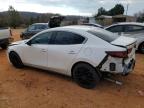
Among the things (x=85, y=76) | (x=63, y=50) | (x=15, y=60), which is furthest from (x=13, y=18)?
(x=85, y=76)

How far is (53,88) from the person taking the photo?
608cm

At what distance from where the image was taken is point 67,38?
634 cm

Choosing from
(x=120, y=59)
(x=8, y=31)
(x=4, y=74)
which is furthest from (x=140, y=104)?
(x=8, y=31)

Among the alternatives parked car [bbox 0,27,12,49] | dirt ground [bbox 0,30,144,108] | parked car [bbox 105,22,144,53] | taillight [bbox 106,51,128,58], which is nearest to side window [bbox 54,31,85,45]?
taillight [bbox 106,51,128,58]

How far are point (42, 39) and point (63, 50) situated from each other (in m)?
Result: 1.05

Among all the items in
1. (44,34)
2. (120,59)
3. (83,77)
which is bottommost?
(83,77)

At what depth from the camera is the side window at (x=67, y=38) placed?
6068 mm

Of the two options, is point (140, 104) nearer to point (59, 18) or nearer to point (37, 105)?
point (37, 105)

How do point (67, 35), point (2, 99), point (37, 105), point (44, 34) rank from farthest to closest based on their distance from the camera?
1. point (44, 34)
2. point (67, 35)
3. point (2, 99)
4. point (37, 105)

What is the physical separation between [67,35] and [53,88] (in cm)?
154

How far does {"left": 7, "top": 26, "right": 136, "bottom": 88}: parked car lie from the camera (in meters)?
5.44

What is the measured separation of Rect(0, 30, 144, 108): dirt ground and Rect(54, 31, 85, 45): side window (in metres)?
1.15

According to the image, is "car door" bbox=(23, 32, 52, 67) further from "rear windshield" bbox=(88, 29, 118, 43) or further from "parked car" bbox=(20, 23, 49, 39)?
"parked car" bbox=(20, 23, 49, 39)

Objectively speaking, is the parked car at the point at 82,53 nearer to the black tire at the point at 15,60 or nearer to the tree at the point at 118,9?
the black tire at the point at 15,60
